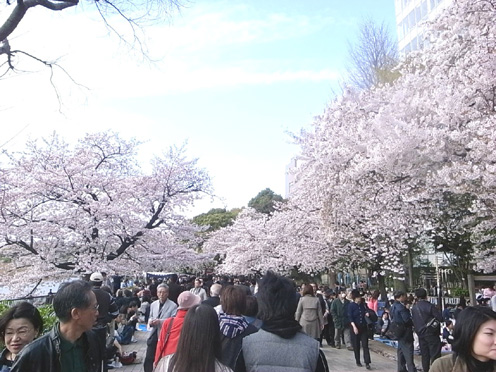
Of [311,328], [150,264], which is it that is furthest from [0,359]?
[150,264]

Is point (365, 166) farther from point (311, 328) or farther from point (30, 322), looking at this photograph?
point (30, 322)

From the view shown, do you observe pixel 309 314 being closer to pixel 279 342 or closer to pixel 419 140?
pixel 419 140

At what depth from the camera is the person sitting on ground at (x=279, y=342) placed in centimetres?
238

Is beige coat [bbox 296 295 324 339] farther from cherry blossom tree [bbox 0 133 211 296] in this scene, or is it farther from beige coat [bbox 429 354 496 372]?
cherry blossom tree [bbox 0 133 211 296]

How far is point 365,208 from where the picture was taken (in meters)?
13.3

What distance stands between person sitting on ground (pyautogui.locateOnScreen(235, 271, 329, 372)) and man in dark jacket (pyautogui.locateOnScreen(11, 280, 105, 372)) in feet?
2.82

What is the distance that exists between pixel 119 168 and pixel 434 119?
40.8 ft

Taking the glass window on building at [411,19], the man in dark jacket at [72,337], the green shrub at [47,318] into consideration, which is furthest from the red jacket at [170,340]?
the glass window on building at [411,19]

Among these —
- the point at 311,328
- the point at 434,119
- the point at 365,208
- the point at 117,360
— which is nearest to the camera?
the point at 311,328

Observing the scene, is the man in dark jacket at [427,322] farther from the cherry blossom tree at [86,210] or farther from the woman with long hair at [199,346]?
the cherry blossom tree at [86,210]

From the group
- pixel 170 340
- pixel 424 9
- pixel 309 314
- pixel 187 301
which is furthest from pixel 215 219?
pixel 170 340

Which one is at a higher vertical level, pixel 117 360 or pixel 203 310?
pixel 203 310

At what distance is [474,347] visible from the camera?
2.26 meters

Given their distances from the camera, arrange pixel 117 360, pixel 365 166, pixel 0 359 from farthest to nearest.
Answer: pixel 365 166 → pixel 117 360 → pixel 0 359
